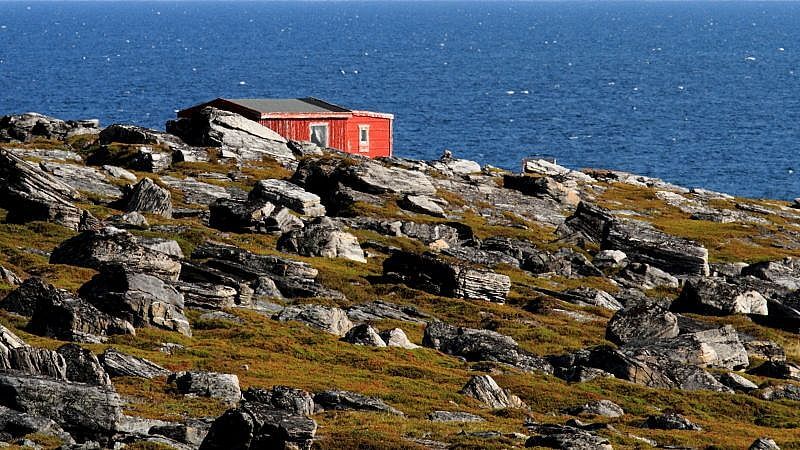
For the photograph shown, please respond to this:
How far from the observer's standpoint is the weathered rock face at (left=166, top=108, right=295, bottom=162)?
98.4m

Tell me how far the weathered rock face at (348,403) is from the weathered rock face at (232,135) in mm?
56204

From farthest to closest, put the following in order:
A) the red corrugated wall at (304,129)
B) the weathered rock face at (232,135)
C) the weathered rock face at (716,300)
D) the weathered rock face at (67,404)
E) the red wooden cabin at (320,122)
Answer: the red corrugated wall at (304,129) → the red wooden cabin at (320,122) → the weathered rock face at (232,135) → the weathered rock face at (716,300) → the weathered rock face at (67,404)

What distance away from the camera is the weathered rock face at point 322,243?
7169cm

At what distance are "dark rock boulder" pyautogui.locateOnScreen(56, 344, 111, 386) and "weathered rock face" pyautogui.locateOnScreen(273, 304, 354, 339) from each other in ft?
58.5

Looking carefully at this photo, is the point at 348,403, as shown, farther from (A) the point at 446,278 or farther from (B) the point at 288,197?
(B) the point at 288,197

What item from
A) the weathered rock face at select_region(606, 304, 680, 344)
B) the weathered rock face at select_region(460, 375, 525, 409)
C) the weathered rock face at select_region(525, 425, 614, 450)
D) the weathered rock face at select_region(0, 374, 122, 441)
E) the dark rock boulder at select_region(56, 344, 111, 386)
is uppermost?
the weathered rock face at select_region(0, 374, 122, 441)

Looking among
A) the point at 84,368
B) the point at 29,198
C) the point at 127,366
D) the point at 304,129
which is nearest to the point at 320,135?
the point at 304,129

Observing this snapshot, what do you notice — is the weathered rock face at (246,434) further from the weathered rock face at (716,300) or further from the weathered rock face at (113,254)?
the weathered rock face at (716,300)

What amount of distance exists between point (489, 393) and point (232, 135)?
184 feet

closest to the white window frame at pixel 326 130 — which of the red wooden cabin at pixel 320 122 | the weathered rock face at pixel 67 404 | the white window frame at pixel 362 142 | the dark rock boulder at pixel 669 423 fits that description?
the red wooden cabin at pixel 320 122

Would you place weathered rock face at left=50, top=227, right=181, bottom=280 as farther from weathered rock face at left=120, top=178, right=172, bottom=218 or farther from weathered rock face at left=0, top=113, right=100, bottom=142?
weathered rock face at left=0, top=113, right=100, bottom=142

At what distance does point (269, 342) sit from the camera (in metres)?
51.8

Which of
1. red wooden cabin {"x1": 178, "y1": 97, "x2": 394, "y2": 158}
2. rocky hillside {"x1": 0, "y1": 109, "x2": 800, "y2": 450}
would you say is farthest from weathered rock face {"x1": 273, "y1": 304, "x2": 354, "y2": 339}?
red wooden cabin {"x1": 178, "y1": 97, "x2": 394, "y2": 158}

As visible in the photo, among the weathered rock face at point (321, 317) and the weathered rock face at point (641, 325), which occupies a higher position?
the weathered rock face at point (321, 317)
